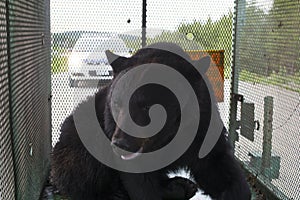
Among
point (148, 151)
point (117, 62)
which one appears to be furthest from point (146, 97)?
point (117, 62)

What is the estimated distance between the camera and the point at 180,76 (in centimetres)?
246

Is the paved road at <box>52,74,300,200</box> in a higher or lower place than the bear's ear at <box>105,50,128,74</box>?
lower

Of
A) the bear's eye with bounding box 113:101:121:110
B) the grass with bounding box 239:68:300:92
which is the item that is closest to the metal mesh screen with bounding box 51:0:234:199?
the grass with bounding box 239:68:300:92

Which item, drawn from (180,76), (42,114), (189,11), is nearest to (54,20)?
(42,114)

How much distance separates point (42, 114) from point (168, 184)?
118cm

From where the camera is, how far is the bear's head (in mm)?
2318

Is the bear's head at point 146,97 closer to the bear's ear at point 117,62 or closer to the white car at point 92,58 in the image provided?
the bear's ear at point 117,62

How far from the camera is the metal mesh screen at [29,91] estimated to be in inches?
88.3

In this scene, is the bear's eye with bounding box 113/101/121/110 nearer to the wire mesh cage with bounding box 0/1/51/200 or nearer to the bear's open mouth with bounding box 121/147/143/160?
the bear's open mouth with bounding box 121/147/143/160

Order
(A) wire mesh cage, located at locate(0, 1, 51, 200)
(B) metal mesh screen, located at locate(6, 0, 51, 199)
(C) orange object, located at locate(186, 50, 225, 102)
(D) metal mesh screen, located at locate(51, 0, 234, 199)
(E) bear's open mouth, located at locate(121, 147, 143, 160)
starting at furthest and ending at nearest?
(C) orange object, located at locate(186, 50, 225, 102)
(D) metal mesh screen, located at locate(51, 0, 234, 199)
(E) bear's open mouth, located at locate(121, 147, 143, 160)
(B) metal mesh screen, located at locate(6, 0, 51, 199)
(A) wire mesh cage, located at locate(0, 1, 51, 200)

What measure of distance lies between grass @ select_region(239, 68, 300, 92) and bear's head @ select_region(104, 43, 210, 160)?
2.28 ft

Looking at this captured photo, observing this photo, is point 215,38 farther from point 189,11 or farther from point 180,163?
point 180,163

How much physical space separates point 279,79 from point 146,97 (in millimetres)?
1248

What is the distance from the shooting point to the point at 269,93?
131 inches
